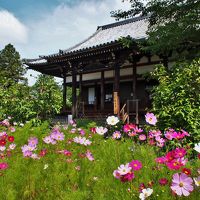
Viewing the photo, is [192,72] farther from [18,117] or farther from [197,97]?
[18,117]

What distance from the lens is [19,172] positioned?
2396mm

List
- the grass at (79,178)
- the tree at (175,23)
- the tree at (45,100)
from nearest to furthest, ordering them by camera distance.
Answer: the grass at (79,178)
the tree at (175,23)
the tree at (45,100)

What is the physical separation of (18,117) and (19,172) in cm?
656

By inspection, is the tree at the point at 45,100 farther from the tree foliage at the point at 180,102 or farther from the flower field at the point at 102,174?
the flower field at the point at 102,174

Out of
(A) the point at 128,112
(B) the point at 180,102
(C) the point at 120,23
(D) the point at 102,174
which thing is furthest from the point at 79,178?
(C) the point at 120,23

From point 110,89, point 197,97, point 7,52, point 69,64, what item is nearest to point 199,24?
point 197,97

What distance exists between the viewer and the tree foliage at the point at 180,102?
210 inches

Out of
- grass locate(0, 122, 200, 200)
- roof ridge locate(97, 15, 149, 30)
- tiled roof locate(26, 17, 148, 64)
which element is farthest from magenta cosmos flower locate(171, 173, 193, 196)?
roof ridge locate(97, 15, 149, 30)

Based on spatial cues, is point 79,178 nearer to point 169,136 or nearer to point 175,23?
point 169,136

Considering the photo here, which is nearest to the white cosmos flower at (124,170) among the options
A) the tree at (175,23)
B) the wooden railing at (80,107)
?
the tree at (175,23)

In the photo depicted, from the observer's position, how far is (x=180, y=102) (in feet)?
17.9

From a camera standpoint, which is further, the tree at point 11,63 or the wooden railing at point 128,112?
the tree at point 11,63

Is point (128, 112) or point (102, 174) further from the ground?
point (128, 112)

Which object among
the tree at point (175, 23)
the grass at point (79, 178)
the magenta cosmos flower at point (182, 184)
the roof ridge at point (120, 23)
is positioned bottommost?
the grass at point (79, 178)
